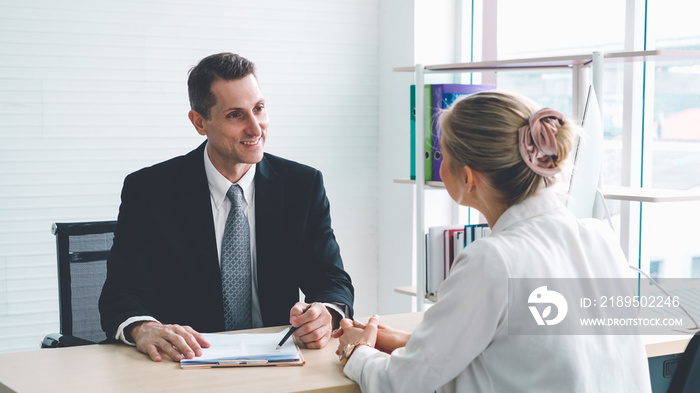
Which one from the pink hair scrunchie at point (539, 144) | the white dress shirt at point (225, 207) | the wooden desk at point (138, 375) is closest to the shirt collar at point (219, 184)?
the white dress shirt at point (225, 207)

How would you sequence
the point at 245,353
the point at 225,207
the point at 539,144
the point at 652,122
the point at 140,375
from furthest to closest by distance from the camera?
the point at 652,122, the point at 225,207, the point at 245,353, the point at 140,375, the point at 539,144

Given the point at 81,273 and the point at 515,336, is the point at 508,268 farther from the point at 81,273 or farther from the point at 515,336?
the point at 81,273

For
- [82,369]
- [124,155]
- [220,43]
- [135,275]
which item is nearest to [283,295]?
[135,275]

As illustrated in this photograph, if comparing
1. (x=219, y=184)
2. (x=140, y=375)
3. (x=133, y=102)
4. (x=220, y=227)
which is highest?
(x=133, y=102)

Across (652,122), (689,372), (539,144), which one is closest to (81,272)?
(539,144)

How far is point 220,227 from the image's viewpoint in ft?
7.24

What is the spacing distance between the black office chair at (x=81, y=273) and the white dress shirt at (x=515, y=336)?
1326mm

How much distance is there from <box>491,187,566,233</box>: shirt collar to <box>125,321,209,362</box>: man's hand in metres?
0.75

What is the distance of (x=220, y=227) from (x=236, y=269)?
0.45 ft

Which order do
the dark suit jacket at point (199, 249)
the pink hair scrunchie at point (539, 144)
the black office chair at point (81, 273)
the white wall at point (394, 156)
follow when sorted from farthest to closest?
the white wall at point (394, 156), the black office chair at point (81, 273), the dark suit jacket at point (199, 249), the pink hair scrunchie at point (539, 144)

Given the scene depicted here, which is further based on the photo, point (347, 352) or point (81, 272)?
point (81, 272)

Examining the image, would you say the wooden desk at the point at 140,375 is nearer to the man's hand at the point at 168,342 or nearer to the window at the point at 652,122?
the man's hand at the point at 168,342

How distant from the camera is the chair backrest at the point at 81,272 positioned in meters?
2.39

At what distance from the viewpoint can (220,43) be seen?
3660 millimetres
